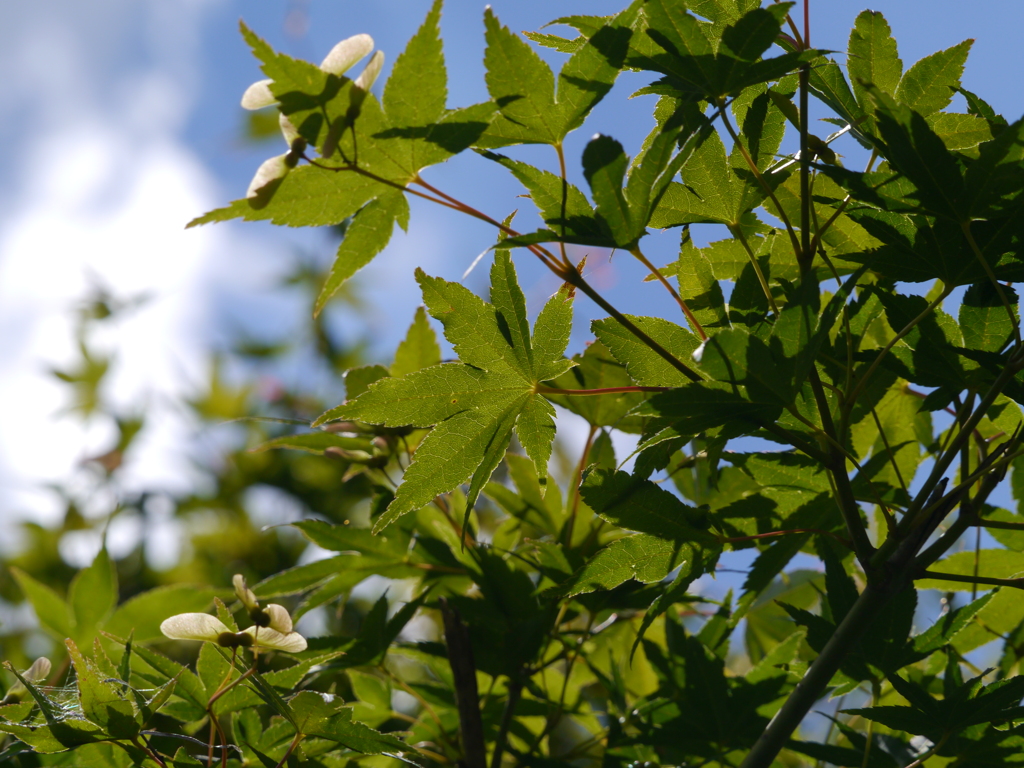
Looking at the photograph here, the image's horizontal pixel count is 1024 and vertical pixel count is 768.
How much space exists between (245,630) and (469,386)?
27 centimetres

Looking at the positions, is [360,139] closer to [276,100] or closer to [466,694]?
[276,100]

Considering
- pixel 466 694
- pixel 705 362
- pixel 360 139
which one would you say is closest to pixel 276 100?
pixel 360 139

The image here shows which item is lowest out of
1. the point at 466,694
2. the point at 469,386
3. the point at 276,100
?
the point at 466,694

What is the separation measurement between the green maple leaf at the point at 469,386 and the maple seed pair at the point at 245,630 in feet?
0.41

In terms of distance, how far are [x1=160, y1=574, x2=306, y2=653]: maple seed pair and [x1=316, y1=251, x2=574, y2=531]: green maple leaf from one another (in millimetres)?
124

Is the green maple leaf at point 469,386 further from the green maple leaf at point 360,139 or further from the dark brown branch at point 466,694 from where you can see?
the dark brown branch at point 466,694

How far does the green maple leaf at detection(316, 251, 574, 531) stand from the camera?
2.18 feet

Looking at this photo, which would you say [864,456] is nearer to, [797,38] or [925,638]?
[925,638]

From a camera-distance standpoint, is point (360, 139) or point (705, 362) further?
point (360, 139)

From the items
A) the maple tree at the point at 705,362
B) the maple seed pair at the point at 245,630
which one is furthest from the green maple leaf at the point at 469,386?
the maple seed pair at the point at 245,630

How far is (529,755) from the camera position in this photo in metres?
0.87

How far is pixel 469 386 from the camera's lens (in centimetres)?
68

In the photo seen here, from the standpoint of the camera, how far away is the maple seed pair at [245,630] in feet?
2.10

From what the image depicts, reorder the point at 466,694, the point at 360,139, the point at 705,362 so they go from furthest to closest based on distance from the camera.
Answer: the point at 466,694, the point at 360,139, the point at 705,362
